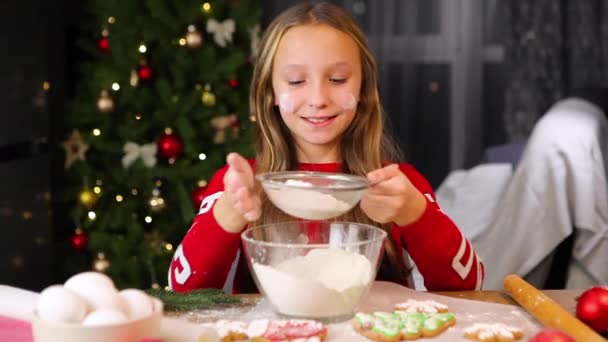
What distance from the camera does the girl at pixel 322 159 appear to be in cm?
147

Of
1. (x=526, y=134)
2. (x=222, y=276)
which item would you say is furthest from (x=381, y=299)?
(x=526, y=134)

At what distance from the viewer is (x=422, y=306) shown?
1.23m

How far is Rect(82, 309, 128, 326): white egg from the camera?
881 mm

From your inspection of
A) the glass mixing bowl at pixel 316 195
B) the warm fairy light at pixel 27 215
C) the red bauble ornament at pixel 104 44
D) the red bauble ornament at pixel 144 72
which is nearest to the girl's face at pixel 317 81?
the glass mixing bowl at pixel 316 195

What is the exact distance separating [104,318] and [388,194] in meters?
0.60

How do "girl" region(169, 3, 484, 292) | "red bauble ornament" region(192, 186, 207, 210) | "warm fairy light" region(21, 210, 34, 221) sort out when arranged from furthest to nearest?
"warm fairy light" region(21, 210, 34, 221) → "red bauble ornament" region(192, 186, 207, 210) → "girl" region(169, 3, 484, 292)

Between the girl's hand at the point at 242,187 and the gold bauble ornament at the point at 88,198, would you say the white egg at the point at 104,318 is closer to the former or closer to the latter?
the girl's hand at the point at 242,187

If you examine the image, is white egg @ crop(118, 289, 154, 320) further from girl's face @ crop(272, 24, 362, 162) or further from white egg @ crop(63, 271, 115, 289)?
girl's face @ crop(272, 24, 362, 162)

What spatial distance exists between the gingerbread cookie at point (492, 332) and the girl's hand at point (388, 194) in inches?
11.3

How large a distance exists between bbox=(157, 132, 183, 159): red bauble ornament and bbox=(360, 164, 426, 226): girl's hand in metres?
2.21

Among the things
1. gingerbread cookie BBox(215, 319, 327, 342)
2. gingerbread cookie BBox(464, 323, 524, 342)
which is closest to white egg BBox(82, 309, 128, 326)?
gingerbread cookie BBox(215, 319, 327, 342)

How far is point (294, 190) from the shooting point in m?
1.23

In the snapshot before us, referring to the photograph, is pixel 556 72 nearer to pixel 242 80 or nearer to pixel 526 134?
pixel 526 134

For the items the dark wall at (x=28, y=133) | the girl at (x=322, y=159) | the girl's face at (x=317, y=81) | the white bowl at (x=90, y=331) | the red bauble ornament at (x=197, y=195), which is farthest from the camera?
the red bauble ornament at (x=197, y=195)
